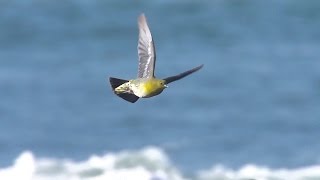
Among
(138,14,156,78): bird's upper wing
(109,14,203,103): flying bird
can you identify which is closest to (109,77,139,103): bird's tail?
(109,14,203,103): flying bird

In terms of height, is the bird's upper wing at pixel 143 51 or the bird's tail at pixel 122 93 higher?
the bird's upper wing at pixel 143 51

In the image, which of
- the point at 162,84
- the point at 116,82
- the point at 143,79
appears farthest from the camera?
the point at 116,82

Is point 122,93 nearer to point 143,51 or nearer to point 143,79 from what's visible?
point 143,79

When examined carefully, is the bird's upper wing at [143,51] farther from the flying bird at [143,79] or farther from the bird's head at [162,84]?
the bird's head at [162,84]

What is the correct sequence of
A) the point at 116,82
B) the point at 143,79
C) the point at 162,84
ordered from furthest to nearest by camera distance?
1. the point at 116,82
2. the point at 143,79
3. the point at 162,84

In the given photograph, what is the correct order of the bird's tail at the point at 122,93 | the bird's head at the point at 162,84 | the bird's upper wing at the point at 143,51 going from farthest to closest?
the bird's upper wing at the point at 143,51 < the bird's tail at the point at 122,93 < the bird's head at the point at 162,84

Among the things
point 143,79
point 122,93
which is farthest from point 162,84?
point 122,93

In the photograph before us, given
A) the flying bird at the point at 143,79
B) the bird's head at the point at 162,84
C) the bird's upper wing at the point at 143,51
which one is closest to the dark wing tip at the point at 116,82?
the flying bird at the point at 143,79

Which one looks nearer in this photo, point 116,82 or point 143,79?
point 143,79
